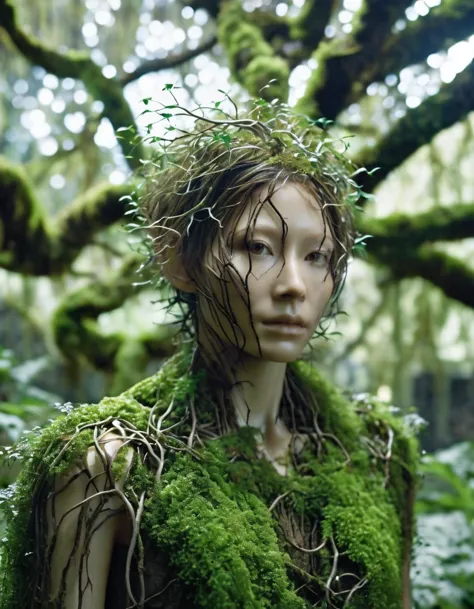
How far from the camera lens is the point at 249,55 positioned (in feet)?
6.50

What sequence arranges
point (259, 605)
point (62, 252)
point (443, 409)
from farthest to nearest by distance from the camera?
point (443, 409) < point (62, 252) < point (259, 605)

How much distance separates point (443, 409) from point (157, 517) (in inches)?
120

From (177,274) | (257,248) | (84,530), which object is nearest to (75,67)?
(177,274)

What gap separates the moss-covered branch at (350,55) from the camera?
186 centimetres

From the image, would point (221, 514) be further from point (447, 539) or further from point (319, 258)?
point (447, 539)

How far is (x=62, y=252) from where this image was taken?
2260 millimetres

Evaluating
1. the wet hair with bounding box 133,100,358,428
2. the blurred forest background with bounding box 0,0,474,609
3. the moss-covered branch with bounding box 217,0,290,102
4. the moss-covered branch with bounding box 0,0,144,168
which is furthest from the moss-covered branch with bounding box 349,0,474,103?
the wet hair with bounding box 133,100,358,428

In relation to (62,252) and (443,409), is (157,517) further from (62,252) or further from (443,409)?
(443,409)

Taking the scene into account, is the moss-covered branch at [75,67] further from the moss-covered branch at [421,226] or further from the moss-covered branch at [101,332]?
the moss-covered branch at [421,226]

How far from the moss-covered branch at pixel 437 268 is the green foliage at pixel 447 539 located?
63 cm

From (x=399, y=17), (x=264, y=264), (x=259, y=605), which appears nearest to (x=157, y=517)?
(x=259, y=605)

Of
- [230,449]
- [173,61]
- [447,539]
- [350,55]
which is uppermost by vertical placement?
[173,61]

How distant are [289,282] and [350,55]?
1159mm

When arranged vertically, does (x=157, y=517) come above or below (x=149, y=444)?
→ below
